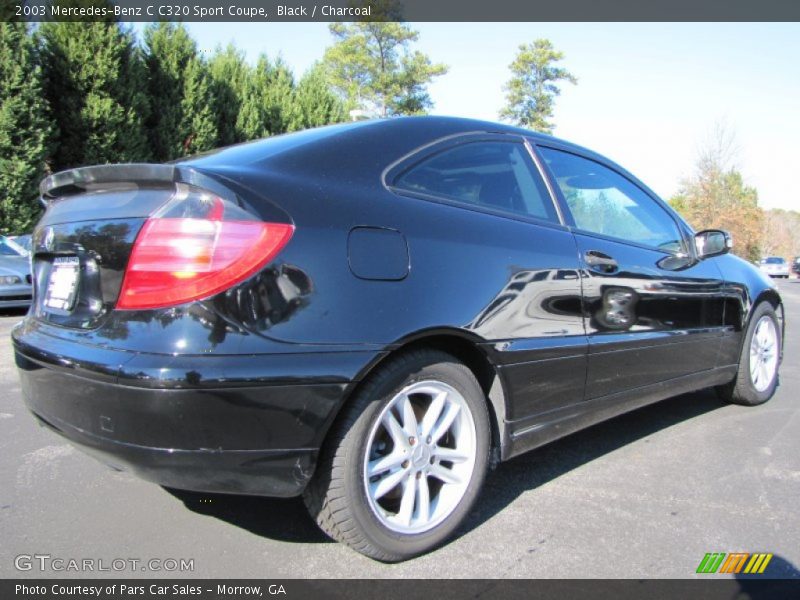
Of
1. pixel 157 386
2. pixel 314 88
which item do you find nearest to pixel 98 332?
pixel 157 386

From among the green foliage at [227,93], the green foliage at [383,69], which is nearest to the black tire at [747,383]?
the green foliage at [227,93]

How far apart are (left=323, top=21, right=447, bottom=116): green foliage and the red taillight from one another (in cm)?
3158

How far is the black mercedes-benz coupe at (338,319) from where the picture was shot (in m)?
1.80

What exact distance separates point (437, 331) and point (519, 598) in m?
0.88

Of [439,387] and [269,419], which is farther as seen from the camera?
[439,387]

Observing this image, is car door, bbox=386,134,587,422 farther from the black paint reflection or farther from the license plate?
the license plate

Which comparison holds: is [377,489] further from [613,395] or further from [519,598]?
[613,395]

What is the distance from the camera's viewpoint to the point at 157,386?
1.73 metres

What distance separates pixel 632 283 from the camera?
302 cm

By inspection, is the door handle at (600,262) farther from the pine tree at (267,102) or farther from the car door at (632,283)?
the pine tree at (267,102)

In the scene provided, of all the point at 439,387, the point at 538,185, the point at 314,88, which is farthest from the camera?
the point at 314,88

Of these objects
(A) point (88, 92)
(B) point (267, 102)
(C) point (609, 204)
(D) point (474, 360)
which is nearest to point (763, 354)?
(C) point (609, 204)

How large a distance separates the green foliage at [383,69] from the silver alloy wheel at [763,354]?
29.7m

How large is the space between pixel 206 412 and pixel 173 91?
1712cm
